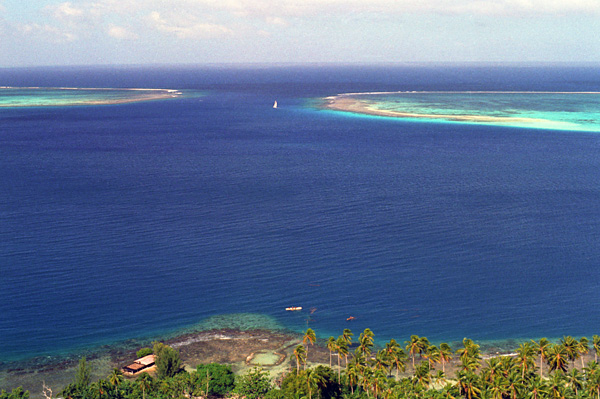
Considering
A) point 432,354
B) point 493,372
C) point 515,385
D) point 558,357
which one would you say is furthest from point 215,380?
point 558,357

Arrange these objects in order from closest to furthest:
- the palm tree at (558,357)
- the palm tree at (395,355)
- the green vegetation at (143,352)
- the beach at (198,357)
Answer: the palm tree at (558,357) → the palm tree at (395,355) → the beach at (198,357) → the green vegetation at (143,352)

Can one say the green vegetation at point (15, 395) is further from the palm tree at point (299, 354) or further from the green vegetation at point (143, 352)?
the palm tree at point (299, 354)

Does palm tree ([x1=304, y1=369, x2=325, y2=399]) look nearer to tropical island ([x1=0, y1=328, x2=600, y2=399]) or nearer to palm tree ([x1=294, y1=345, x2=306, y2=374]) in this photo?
tropical island ([x1=0, y1=328, x2=600, y2=399])

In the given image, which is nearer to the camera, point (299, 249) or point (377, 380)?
point (377, 380)

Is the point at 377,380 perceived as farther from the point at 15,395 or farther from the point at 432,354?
the point at 15,395

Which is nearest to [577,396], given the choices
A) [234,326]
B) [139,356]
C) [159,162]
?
[234,326]

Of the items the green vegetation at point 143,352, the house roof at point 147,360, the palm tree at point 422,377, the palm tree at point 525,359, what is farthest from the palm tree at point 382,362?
the green vegetation at point 143,352

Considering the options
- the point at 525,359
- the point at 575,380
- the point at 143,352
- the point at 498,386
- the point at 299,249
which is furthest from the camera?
the point at 299,249

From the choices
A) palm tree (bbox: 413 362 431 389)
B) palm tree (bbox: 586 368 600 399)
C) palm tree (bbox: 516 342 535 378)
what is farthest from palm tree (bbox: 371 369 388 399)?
palm tree (bbox: 586 368 600 399)

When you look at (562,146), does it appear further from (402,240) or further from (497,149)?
(402,240)
